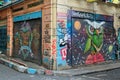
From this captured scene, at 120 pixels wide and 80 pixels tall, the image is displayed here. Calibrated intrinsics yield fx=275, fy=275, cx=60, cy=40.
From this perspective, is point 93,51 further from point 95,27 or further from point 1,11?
point 1,11

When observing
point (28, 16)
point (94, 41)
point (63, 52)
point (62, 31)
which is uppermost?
point (28, 16)

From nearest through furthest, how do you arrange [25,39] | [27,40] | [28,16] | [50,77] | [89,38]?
[50,77] → [89,38] → [28,16] → [27,40] → [25,39]

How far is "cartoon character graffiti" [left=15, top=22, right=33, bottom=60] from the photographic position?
16.8 m

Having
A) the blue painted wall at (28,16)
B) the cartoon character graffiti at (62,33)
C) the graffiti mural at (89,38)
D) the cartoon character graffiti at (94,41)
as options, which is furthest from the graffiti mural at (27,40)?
the cartoon character graffiti at (94,41)

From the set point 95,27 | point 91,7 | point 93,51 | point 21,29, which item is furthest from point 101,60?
point 21,29

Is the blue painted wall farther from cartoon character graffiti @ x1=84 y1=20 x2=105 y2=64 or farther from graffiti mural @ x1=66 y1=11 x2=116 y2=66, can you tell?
cartoon character graffiti @ x1=84 y1=20 x2=105 y2=64

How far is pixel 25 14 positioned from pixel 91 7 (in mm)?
4081

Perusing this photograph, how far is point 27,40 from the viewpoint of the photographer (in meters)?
17.0

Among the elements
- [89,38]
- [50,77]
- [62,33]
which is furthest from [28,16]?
[50,77]

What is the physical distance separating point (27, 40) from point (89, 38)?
3.83m

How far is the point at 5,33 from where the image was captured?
20359 mm

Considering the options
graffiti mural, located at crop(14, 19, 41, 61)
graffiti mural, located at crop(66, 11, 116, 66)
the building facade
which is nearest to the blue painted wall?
the building facade

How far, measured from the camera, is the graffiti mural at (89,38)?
15.3 meters

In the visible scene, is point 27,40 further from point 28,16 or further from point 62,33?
point 62,33
